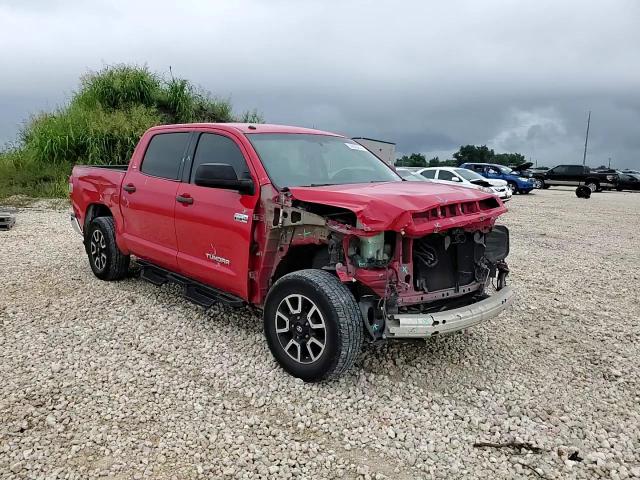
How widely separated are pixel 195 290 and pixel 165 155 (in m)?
1.46

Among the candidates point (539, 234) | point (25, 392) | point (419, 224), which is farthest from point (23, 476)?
point (539, 234)

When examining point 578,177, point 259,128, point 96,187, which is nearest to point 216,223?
point 259,128

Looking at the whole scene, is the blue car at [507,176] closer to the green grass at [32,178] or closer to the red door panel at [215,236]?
the green grass at [32,178]

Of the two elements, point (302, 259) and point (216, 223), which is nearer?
point (302, 259)

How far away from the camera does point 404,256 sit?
369cm

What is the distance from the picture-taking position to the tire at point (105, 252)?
619 cm

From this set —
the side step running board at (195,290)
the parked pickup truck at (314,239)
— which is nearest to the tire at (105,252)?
the side step running board at (195,290)

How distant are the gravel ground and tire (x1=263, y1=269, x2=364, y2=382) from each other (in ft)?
0.65

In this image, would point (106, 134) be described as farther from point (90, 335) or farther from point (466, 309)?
point (466, 309)

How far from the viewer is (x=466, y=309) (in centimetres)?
379

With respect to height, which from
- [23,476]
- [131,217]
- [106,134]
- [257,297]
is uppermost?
Result: [106,134]

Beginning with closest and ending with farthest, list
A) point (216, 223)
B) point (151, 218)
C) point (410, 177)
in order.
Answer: point (216, 223)
point (151, 218)
point (410, 177)

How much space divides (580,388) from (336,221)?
7.35 feet

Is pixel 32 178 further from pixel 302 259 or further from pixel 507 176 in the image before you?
pixel 507 176
